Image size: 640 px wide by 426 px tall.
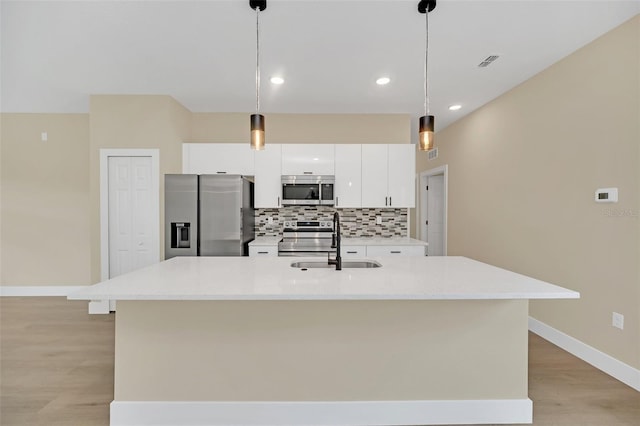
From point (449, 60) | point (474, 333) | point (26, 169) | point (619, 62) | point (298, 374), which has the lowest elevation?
point (298, 374)

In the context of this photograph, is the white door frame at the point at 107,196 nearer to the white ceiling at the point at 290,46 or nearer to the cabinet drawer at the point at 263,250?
the white ceiling at the point at 290,46

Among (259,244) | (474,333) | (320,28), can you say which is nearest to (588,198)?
(474,333)

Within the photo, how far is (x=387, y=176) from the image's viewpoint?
4395 mm

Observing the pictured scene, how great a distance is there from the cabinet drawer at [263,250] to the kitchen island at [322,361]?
2016 millimetres

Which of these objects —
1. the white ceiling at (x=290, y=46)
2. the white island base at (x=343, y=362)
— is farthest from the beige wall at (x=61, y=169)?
the white island base at (x=343, y=362)

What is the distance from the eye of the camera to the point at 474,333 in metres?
1.97

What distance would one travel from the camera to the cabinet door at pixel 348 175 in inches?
172


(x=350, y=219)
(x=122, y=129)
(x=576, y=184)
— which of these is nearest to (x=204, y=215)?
(x=122, y=129)

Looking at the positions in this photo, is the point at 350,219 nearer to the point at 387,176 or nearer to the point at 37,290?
the point at 387,176

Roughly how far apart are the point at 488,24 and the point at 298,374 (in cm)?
293

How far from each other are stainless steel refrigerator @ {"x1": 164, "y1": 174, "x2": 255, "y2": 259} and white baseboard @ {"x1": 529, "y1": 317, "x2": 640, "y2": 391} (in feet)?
11.4

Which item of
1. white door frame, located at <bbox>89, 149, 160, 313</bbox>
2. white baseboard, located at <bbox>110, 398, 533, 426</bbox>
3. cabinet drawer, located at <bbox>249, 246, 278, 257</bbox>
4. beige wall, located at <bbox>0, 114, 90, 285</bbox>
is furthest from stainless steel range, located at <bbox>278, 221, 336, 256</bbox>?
beige wall, located at <bbox>0, 114, 90, 285</bbox>

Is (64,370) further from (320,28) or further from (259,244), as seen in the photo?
(320,28)

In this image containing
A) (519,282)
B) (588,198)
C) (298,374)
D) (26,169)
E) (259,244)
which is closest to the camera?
(519,282)
